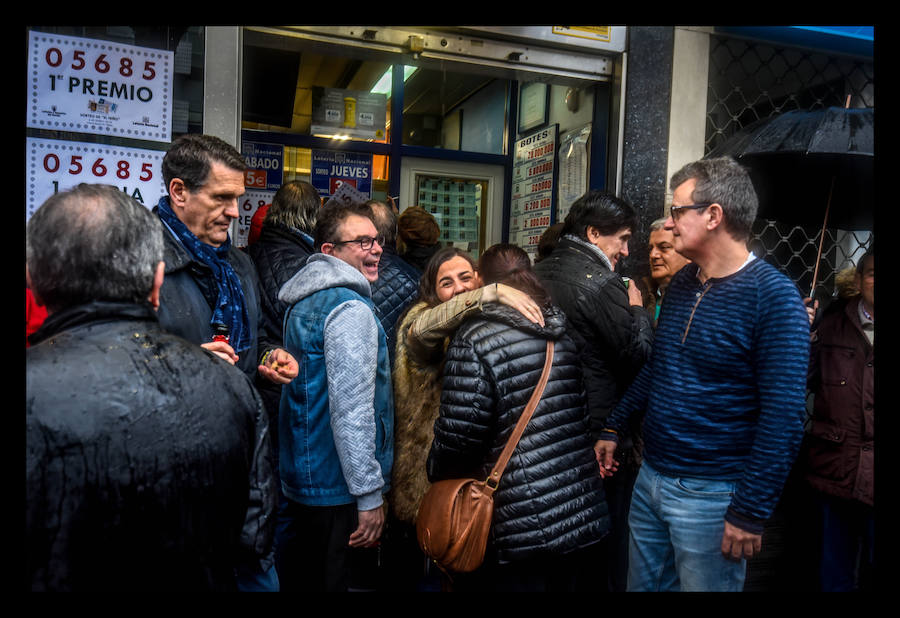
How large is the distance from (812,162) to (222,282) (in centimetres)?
313

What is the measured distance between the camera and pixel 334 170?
627 centimetres

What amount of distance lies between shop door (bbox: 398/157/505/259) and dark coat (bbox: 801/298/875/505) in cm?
389

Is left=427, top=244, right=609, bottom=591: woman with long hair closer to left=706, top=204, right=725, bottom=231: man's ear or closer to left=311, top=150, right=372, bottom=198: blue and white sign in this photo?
left=706, top=204, right=725, bottom=231: man's ear

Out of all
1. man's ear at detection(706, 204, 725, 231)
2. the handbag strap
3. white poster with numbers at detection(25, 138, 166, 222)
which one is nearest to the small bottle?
the handbag strap

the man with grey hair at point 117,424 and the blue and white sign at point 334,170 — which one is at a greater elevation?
the blue and white sign at point 334,170

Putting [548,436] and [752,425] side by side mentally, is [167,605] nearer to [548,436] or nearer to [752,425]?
[548,436]

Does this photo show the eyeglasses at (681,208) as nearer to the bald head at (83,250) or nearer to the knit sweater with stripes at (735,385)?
the knit sweater with stripes at (735,385)

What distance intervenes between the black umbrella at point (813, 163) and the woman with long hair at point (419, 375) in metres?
1.41

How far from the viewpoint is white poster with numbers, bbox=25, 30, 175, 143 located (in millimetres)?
3352

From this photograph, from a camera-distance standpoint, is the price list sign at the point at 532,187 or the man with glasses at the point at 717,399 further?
the price list sign at the point at 532,187

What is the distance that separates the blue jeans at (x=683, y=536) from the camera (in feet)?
7.79

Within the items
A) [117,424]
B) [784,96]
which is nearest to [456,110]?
[784,96]

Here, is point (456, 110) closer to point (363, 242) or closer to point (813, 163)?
point (813, 163)

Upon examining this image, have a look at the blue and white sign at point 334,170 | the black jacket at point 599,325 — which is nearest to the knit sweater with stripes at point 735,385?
the black jacket at point 599,325
